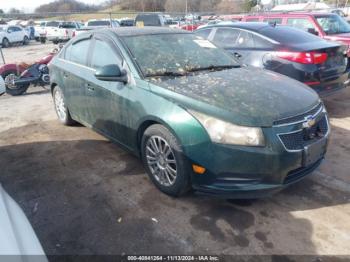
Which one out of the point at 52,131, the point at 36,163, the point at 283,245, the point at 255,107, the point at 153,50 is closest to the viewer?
the point at 283,245

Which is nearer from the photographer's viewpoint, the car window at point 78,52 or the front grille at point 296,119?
the front grille at point 296,119

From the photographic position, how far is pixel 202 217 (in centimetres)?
293

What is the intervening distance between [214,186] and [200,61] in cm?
163

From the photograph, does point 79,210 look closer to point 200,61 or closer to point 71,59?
point 200,61

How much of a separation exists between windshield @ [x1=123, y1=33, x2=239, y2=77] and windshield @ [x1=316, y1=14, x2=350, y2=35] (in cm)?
556

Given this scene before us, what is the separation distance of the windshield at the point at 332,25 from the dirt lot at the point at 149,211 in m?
5.12

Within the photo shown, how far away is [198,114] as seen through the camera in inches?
108

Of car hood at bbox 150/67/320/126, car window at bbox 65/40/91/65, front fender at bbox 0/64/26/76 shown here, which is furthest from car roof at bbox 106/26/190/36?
front fender at bbox 0/64/26/76

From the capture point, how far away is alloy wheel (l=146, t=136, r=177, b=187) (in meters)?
3.04

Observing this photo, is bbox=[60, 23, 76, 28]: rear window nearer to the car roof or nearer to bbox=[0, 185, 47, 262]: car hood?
the car roof

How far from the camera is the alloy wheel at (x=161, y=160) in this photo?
3045mm

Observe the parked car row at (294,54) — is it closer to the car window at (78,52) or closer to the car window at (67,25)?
the car window at (78,52)

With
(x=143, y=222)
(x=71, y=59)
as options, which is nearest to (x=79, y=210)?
(x=143, y=222)

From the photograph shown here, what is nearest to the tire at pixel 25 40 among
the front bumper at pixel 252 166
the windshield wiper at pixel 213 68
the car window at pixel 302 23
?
the car window at pixel 302 23
